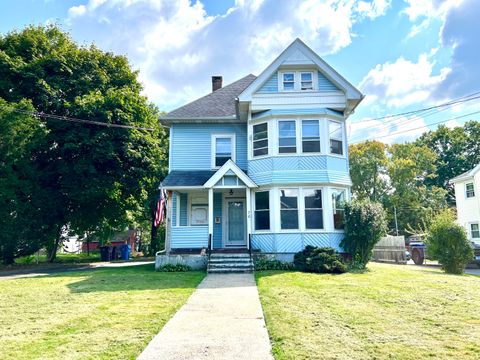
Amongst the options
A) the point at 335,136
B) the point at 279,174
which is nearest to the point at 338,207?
the point at 279,174

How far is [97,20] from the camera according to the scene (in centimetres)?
1365

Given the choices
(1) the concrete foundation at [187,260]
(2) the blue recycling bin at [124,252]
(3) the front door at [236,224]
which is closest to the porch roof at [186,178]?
(3) the front door at [236,224]

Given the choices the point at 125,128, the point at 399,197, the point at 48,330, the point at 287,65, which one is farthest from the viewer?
the point at 399,197

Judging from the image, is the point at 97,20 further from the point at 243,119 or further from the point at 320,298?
the point at 320,298

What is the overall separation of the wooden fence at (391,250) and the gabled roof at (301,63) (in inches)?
386

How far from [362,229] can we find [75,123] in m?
15.7

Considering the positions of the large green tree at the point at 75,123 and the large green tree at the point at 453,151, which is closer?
the large green tree at the point at 75,123

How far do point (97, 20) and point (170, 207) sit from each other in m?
8.12

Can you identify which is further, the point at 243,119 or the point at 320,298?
the point at 243,119

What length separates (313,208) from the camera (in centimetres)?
1484

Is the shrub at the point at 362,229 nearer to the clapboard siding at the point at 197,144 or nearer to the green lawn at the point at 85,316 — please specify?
the clapboard siding at the point at 197,144

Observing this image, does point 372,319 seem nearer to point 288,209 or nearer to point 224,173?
point 288,209

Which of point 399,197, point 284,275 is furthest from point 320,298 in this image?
point 399,197

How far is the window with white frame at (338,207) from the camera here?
14.7m
